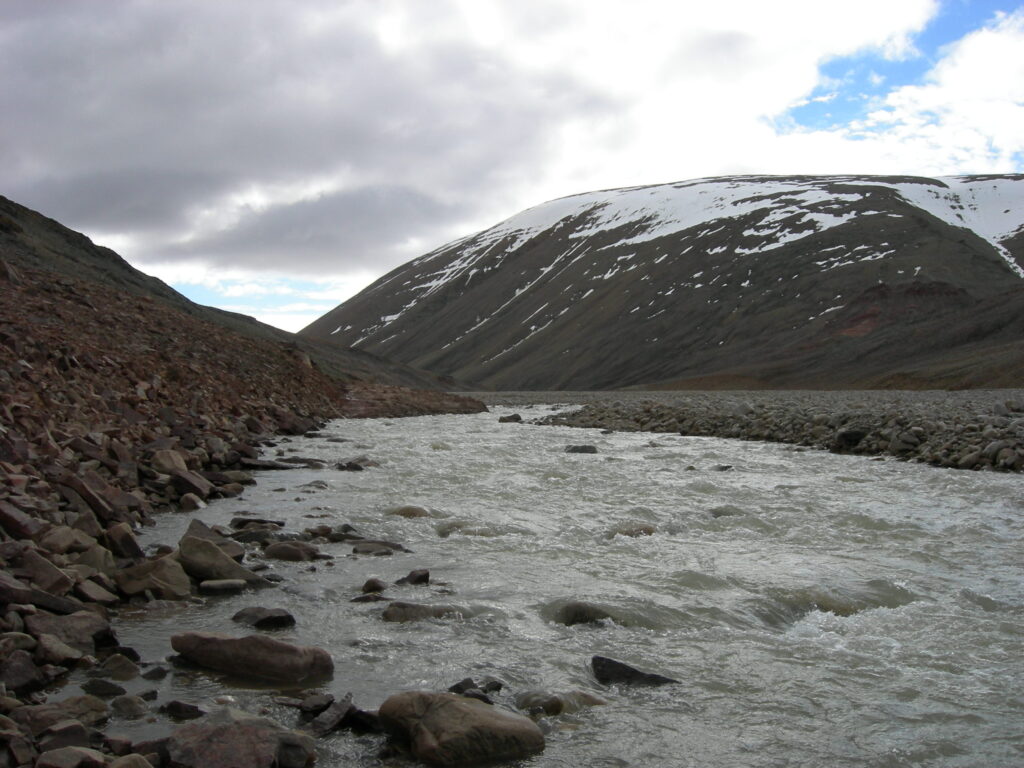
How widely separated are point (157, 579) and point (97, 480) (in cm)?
338

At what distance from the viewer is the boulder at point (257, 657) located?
213 inches

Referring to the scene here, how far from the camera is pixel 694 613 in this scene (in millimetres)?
7031

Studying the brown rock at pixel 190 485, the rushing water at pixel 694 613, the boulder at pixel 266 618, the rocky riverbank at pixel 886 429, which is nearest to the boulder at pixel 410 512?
the rushing water at pixel 694 613

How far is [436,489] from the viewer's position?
13.5m

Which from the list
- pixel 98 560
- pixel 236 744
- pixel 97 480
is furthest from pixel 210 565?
pixel 236 744

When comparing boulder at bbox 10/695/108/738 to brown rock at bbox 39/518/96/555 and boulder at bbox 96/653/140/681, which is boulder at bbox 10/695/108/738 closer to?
boulder at bbox 96/653/140/681

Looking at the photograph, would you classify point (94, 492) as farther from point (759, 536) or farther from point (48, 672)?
point (759, 536)

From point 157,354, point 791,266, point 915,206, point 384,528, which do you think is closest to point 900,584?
point 384,528

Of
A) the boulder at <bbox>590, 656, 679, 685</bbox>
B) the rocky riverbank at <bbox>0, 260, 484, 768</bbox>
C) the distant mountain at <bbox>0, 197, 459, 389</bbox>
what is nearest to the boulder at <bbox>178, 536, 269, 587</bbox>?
the rocky riverbank at <bbox>0, 260, 484, 768</bbox>

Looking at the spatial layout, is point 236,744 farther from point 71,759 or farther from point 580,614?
point 580,614

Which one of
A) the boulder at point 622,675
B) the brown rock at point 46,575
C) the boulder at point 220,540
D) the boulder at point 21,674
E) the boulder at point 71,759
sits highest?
the brown rock at point 46,575

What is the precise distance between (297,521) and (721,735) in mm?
6973

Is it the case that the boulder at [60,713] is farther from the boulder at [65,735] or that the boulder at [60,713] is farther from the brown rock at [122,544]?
the brown rock at [122,544]

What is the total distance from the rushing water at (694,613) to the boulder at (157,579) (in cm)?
27
